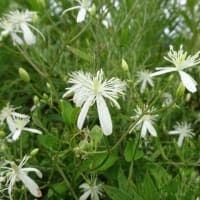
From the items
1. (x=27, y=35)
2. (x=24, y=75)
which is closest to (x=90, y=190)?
(x=24, y=75)

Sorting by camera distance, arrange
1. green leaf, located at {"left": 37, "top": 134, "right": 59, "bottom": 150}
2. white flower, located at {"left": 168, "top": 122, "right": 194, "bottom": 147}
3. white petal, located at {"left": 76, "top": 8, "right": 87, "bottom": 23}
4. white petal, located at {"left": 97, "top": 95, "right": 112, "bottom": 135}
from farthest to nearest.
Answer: white flower, located at {"left": 168, "top": 122, "right": 194, "bottom": 147} → white petal, located at {"left": 76, "top": 8, "right": 87, "bottom": 23} → green leaf, located at {"left": 37, "top": 134, "right": 59, "bottom": 150} → white petal, located at {"left": 97, "top": 95, "right": 112, "bottom": 135}

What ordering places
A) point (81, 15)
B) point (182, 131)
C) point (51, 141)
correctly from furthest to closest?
1. point (182, 131)
2. point (81, 15)
3. point (51, 141)

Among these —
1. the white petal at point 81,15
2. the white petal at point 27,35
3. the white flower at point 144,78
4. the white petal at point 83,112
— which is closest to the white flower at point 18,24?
the white petal at point 27,35

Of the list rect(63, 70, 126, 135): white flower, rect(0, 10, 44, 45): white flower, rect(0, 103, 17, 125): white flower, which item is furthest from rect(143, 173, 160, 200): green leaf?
rect(0, 10, 44, 45): white flower

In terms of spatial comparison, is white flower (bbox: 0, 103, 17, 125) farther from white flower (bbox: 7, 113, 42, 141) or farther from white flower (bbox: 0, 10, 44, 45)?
white flower (bbox: 0, 10, 44, 45)

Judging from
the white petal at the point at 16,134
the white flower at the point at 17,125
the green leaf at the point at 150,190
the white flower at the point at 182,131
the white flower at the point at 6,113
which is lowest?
the green leaf at the point at 150,190

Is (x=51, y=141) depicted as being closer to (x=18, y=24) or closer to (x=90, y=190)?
(x=90, y=190)

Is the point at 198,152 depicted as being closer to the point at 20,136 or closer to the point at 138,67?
the point at 138,67

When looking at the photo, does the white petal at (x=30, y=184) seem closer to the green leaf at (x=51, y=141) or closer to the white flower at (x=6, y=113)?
the green leaf at (x=51, y=141)

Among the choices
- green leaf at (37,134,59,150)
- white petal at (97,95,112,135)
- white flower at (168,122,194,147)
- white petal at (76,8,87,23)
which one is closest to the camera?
white petal at (97,95,112,135)
